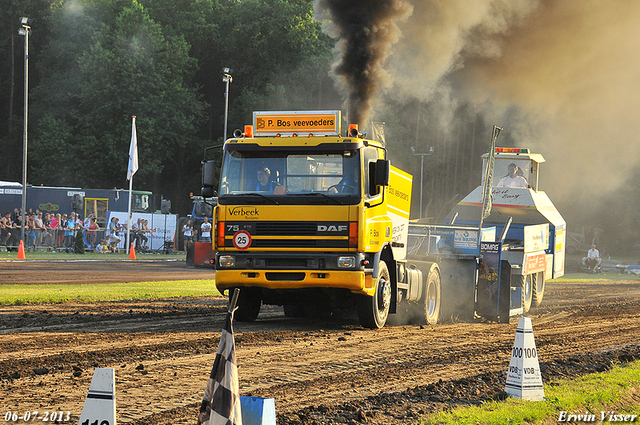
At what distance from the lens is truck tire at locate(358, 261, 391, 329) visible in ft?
36.5

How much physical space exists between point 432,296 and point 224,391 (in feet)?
32.0

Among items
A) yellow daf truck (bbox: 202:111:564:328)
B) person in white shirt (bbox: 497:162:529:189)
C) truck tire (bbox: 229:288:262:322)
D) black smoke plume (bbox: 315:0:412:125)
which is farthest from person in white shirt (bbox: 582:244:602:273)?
truck tire (bbox: 229:288:262:322)

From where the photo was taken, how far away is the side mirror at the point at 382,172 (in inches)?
423

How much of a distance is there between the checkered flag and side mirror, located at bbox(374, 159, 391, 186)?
273 inches

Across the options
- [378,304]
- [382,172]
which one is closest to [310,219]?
[382,172]

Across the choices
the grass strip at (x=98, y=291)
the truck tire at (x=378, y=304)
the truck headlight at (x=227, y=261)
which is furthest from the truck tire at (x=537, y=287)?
the truck headlight at (x=227, y=261)

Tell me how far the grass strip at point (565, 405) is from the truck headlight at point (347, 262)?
12.0 feet

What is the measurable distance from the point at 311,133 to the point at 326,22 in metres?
9.72

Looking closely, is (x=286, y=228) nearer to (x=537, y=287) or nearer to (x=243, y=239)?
(x=243, y=239)

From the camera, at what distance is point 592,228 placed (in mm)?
48656

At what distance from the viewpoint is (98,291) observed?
642 inches

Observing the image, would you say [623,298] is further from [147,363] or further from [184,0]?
[184,0]

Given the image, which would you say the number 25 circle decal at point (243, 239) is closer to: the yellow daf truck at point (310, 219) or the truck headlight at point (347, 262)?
A: the yellow daf truck at point (310, 219)

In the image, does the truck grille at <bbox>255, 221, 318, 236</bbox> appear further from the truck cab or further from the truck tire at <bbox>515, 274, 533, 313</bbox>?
the truck tire at <bbox>515, 274, 533, 313</bbox>
